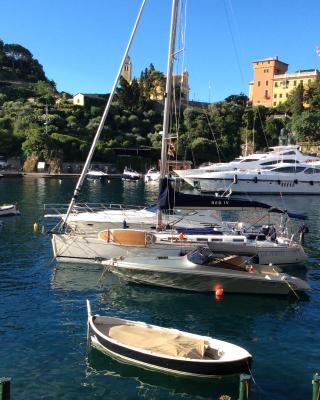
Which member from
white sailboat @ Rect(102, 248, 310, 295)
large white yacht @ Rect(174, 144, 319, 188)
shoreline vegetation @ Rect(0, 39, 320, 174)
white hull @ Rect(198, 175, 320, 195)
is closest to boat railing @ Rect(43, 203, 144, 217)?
white sailboat @ Rect(102, 248, 310, 295)

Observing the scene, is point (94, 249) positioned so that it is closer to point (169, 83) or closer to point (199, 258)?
point (199, 258)

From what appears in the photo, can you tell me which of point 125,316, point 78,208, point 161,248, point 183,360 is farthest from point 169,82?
point 183,360

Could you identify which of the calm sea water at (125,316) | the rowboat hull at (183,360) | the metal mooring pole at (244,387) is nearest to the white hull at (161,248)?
the calm sea water at (125,316)

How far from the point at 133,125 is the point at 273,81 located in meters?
64.7

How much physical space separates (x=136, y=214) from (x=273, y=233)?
8.95 m

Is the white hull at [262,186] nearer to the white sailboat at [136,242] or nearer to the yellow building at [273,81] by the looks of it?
the white sailboat at [136,242]

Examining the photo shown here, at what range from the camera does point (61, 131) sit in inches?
4764

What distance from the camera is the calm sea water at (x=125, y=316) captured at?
13.1m

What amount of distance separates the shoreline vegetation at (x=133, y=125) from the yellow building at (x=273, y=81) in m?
16.2

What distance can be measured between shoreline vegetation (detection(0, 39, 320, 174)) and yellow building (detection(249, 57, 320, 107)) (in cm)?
1618

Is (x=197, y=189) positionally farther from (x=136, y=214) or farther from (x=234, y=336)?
(x=234, y=336)

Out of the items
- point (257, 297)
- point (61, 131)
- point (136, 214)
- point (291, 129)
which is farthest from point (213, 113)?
point (257, 297)

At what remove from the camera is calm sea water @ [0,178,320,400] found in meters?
13.1

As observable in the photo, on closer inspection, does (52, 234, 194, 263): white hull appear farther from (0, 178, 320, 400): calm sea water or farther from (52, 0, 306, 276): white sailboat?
(0, 178, 320, 400): calm sea water
